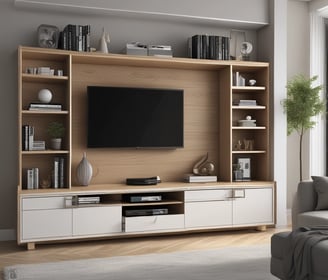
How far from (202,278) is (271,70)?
302 centimetres

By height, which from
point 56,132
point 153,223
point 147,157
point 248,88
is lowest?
point 153,223

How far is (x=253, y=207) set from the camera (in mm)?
Answer: 5480

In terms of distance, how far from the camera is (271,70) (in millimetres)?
5793

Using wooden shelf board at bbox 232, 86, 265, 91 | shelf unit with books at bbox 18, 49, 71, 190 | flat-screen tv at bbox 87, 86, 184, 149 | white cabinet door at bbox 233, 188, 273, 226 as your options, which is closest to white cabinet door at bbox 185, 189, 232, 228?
white cabinet door at bbox 233, 188, 273, 226

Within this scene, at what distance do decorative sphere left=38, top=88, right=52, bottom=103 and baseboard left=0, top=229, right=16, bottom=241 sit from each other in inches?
56.0

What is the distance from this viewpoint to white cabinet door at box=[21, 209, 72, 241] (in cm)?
462

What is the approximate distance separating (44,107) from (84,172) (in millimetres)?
800

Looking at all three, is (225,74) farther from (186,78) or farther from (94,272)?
(94,272)

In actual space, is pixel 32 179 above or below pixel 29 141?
below

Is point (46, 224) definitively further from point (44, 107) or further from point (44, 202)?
point (44, 107)

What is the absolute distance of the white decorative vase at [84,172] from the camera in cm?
513

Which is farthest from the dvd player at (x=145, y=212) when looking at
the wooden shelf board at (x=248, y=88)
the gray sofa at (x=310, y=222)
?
the wooden shelf board at (x=248, y=88)

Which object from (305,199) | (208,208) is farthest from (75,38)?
(305,199)

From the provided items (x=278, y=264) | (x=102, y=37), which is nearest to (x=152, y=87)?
(x=102, y=37)
